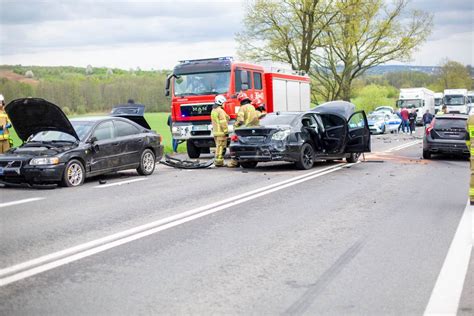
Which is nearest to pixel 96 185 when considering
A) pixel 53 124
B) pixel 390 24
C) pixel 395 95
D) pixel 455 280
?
pixel 53 124

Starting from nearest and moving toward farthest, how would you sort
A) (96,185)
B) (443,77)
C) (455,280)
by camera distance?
(455,280) → (96,185) → (443,77)

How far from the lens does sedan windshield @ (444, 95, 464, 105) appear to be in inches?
2220

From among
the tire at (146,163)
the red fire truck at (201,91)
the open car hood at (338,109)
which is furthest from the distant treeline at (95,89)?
the open car hood at (338,109)

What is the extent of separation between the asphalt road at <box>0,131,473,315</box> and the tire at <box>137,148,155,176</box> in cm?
193

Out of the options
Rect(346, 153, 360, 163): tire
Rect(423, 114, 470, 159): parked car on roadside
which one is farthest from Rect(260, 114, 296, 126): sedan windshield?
Rect(423, 114, 470, 159): parked car on roadside

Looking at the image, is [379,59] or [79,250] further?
[379,59]

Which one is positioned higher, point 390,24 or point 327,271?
point 390,24

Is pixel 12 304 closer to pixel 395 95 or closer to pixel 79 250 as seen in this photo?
pixel 79 250

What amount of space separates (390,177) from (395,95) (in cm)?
9846

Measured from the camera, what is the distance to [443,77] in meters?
119

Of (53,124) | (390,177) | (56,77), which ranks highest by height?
(56,77)

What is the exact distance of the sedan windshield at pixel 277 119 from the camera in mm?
16472

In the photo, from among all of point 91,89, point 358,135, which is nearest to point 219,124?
point 358,135

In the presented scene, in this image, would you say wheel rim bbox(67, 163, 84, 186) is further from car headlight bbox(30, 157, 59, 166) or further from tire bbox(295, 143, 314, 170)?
tire bbox(295, 143, 314, 170)
